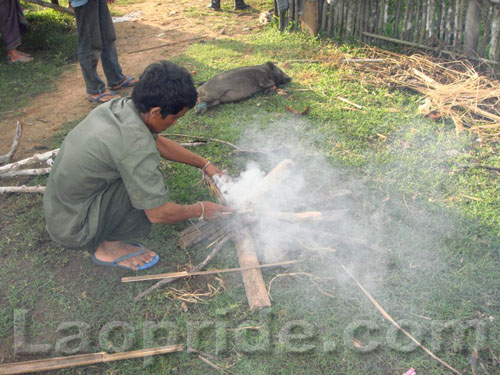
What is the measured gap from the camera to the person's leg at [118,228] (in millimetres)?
2752

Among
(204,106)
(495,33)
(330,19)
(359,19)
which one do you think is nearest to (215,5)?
(330,19)

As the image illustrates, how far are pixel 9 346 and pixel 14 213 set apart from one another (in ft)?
4.81

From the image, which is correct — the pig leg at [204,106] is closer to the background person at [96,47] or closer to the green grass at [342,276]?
the green grass at [342,276]

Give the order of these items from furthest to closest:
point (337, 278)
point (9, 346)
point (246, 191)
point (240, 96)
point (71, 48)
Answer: point (71, 48)
point (240, 96)
point (246, 191)
point (337, 278)
point (9, 346)

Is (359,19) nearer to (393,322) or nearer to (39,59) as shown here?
(393,322)

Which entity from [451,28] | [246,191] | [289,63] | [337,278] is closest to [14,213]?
[246,191]

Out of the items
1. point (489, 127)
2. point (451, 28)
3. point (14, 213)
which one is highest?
point (451, 28)

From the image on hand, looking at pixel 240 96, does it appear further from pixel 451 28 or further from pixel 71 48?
pixel 71 48

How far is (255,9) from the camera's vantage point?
361 inches

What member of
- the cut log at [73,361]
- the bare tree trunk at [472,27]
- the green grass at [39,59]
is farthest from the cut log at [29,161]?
the bare tree trunk at [472,27]

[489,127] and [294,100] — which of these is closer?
[489,127]

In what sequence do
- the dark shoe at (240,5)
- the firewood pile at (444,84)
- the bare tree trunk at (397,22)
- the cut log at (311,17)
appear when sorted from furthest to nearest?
the dark shoe at (240,5), the cut log at (311,17), the bare tree trunk at (397,22), the firewood pile at (444,84)

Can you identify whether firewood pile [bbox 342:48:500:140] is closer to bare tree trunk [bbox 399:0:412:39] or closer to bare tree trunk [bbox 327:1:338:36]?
bare tree trunk [bbox 399:0:412:39]

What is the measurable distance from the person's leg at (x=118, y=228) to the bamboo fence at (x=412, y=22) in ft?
16.0
